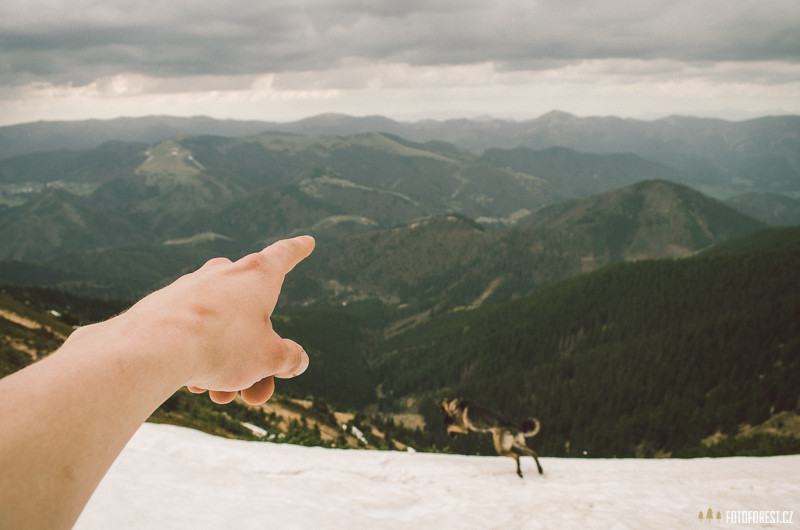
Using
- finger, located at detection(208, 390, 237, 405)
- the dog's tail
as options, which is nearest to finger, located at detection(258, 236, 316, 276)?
finger, located at detection(208, 390, 237, 405)

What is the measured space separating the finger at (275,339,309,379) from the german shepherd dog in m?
7.86

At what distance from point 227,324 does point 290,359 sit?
723mm

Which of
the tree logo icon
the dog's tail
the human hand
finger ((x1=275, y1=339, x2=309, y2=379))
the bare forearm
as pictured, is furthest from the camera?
the dog's tail

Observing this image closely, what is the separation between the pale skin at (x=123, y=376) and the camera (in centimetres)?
163

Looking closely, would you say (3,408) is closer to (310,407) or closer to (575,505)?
(575,505)

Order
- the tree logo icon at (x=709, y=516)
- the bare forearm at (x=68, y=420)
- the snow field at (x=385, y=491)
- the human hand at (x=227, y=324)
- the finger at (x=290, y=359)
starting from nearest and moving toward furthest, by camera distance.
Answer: the bare forearm at (x=68, y=420) → the human hand at (x=227, y=324) → the finger at (x=290, y=359) → the snow field at (x=385, y=491) → the tree logo icon at (x=709, y=516)

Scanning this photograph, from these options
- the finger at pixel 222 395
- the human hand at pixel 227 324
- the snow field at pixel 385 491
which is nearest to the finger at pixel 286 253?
the human hand at pixel 227 324

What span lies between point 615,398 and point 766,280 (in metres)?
76.9

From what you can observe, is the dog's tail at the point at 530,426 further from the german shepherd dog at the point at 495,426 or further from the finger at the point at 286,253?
the finger at the point at 286,253

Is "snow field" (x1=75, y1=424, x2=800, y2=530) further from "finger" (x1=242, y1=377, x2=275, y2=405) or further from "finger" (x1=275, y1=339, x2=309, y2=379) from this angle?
"finger" (x1=275, y1=339, x2=309, y2=379)

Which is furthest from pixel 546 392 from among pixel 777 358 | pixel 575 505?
pixel 575 505

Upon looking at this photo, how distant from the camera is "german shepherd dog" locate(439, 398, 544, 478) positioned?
433 inches

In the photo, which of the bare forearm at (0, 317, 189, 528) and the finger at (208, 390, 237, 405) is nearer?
the bare forearm at (0, 317, 189, 528)

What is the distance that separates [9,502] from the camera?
153 centimetres
